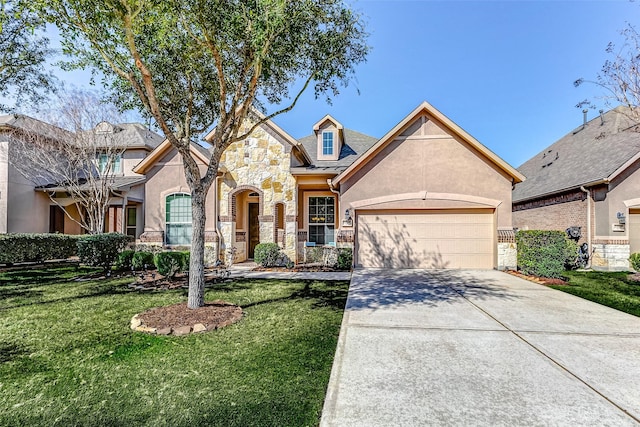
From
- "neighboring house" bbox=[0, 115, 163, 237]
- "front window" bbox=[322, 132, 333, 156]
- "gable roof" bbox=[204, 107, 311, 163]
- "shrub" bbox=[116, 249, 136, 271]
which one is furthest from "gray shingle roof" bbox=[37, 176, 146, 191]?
"front window" bbox=[322, 132, 333, 156]

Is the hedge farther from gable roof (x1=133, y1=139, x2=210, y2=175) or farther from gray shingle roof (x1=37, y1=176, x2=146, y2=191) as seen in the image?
gable roof (x1=133, y1=139, x2=210, y2=175)

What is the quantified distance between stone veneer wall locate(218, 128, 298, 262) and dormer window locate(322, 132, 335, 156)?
8.30 ft

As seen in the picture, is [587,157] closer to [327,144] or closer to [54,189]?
[327,144]

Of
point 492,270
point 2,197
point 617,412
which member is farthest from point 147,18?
point 2,197

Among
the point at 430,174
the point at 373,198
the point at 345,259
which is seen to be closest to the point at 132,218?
the point at 345,259

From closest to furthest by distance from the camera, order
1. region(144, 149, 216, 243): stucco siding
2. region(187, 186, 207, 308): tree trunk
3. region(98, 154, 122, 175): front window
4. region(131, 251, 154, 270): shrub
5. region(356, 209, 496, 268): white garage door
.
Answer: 1. region(187, 186, 207, 308): tree trunk
2. region(131, 251, 154, 270): shrub
3. region(356, 209, 496, 268): white garage door
4. region(144, 149, 216, 243): stucco siding
5. region(98, 154, 122, 175): front window

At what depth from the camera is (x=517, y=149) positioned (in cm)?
2181

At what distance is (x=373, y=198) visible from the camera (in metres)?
11.9

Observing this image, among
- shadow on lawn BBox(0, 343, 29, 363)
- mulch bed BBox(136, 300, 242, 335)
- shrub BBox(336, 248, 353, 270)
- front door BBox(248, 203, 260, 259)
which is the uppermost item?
front door BBox(248, 203, 260, 259)

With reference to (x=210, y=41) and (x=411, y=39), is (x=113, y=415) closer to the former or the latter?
(x=210, y=41)

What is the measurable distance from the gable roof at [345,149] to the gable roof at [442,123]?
3.90 feet

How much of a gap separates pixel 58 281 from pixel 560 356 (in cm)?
1238

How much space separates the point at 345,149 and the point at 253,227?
20.1ft

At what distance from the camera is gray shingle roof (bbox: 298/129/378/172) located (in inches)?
574
